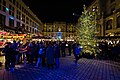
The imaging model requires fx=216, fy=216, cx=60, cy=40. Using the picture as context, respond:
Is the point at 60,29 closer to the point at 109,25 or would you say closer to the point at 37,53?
the point at 109,25

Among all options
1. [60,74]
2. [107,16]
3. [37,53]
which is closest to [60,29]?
[107,16]

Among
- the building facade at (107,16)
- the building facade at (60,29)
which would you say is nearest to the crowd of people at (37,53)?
the building facade at (107,16)

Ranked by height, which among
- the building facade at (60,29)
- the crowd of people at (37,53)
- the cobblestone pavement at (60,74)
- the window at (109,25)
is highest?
the building facade at (60,29)

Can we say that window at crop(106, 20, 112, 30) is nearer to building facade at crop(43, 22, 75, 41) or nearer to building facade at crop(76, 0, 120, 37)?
building facade at crop(76, 0, 120, 37)

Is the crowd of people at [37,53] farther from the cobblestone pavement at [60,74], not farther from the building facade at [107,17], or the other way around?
the building facade at [107,17]

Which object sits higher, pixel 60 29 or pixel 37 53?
pixel 60 29

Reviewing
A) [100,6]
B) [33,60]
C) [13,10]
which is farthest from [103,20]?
[33,60]

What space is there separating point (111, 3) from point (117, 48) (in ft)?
104

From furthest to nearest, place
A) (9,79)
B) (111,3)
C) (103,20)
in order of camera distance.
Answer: (103,20) → (111,3) → (9,79)

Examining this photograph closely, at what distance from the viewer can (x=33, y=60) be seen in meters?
19.5

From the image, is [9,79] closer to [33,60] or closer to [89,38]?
[33,60]

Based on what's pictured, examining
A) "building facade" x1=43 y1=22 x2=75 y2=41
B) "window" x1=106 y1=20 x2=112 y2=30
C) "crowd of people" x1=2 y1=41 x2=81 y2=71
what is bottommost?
"crowd of people" x1=2 y1=41 x2=81 y2=71

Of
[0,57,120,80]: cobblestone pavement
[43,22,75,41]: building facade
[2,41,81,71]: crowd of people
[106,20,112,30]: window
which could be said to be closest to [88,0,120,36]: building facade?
[106,20,112,30]: window

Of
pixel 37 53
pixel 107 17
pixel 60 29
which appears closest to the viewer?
pixel 37 53
